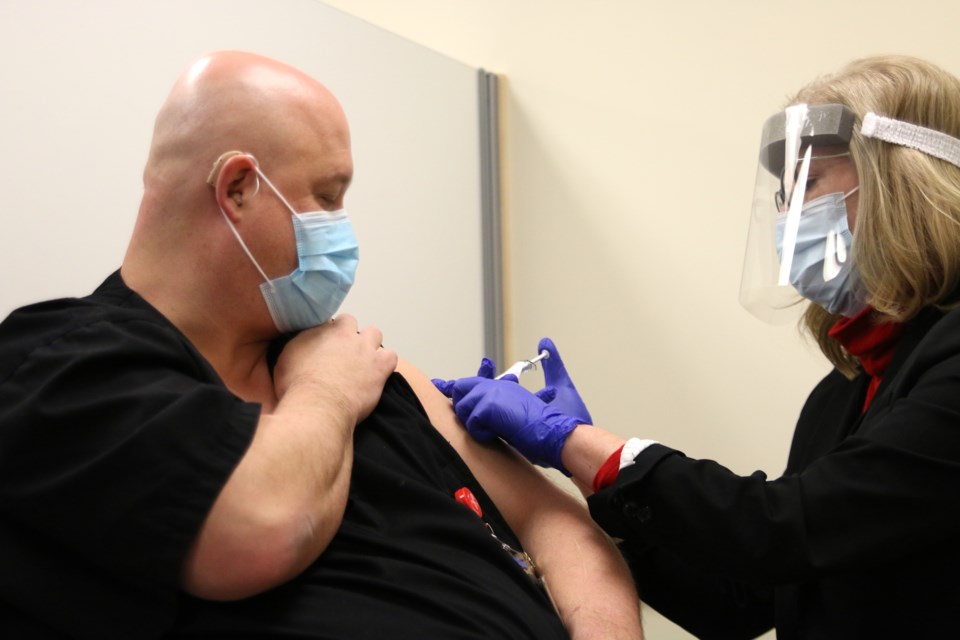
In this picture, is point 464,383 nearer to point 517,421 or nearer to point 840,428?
point 517,421

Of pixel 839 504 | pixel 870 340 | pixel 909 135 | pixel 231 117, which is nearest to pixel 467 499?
pixel 839 504

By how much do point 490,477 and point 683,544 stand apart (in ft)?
1.02

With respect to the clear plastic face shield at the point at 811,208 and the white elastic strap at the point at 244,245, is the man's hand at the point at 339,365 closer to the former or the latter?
the white elastic strap at the point at 244,245

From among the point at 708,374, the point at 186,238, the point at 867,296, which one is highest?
the point at 186,238

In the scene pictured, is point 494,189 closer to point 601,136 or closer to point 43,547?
point 601,136

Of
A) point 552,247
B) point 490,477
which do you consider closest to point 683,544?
point 490,477

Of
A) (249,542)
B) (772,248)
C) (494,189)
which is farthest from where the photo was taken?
(494,189)

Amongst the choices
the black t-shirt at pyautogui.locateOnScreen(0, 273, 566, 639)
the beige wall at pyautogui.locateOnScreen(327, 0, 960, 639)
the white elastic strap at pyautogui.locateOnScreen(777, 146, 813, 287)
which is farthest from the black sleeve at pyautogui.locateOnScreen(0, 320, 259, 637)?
the beige wall at pyautogui.locateOnScreen(327, 0, 960, 639)

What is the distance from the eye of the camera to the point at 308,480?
977mm

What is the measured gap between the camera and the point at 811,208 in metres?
1.47

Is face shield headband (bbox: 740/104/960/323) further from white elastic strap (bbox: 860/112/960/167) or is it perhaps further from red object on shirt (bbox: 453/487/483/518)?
red object on shirt (bbox: 453/487/483/518)

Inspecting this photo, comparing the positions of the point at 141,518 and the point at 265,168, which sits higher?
the point at 265,168

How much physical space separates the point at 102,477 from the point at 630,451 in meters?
0.77

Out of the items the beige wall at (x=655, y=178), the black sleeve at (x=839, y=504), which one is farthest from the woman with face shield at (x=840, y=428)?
the beige wall at (x=655, y=178)
